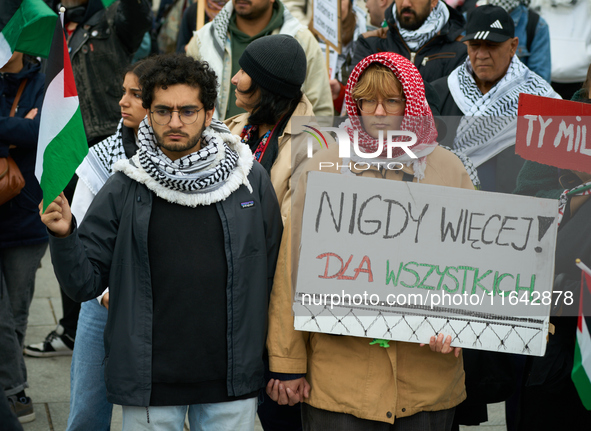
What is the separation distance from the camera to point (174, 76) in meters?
2.88

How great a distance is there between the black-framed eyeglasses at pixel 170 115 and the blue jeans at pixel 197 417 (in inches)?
41.6

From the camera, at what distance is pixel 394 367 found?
9.09 feet

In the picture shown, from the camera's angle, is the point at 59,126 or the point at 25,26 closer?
the point at 59,126

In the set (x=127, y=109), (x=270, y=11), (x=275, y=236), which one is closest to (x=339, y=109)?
(x=270, y=11)

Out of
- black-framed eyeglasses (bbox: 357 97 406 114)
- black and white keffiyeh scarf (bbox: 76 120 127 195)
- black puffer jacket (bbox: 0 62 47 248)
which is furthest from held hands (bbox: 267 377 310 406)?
black puffer jacket (bbox: 0 62 47 248)

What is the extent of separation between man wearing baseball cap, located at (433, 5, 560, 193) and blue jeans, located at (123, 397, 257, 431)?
204 centimetres

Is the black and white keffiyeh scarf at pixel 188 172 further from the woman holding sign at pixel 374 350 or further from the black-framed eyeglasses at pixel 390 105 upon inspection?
the black-framed eyeglasses at pixel 390 105

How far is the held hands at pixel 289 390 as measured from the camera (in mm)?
2844

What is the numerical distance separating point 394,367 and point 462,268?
43 centimetres

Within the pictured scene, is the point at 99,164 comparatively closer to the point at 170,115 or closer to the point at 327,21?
the point at 170,115

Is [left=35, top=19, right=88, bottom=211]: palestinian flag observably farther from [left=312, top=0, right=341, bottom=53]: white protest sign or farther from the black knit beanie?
[left=312, top=0, right=341, bottom=53]: white protest sign

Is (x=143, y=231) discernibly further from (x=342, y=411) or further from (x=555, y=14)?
(x=555, y=14)

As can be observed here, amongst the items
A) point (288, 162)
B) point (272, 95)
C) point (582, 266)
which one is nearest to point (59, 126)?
point (288, 162)

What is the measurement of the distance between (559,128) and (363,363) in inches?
45.1
